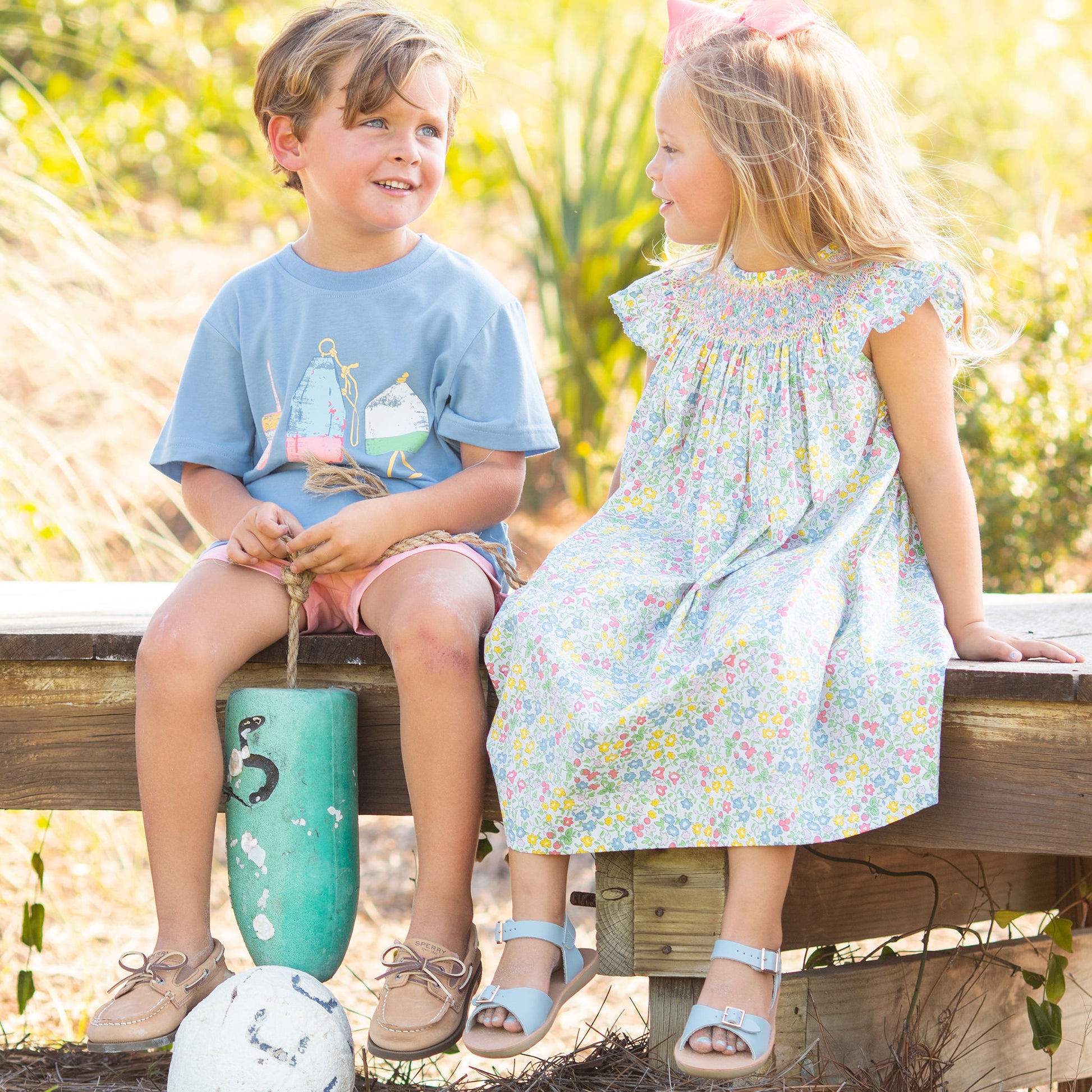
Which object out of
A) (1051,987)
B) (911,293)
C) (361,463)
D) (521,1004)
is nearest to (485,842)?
(521,1004)

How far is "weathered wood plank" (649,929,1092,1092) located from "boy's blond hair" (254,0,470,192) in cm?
139

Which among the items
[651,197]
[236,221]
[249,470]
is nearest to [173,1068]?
[249,470]

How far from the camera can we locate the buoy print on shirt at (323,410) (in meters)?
2.07

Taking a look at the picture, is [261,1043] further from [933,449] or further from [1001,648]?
[933,449]

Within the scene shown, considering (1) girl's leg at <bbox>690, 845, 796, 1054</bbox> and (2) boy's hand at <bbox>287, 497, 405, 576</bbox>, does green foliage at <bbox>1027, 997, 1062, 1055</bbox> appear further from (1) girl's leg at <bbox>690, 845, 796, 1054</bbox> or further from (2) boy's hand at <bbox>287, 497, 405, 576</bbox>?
(2) boy's hand at <bbox>287, 497, 405, 576</bbox>

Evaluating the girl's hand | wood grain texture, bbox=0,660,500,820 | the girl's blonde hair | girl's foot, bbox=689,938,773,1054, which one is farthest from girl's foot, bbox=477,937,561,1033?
the girl's blonde hair

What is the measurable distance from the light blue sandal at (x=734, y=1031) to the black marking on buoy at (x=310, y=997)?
0.45 meters

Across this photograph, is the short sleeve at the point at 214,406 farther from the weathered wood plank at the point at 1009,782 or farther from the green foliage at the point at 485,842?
the green foliage at the point at 485,842

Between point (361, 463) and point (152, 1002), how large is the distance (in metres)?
0.84

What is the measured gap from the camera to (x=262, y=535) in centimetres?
193

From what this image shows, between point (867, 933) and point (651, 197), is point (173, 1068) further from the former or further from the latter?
point (651, 197)

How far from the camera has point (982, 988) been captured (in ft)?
6.70

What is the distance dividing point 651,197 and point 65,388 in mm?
2353

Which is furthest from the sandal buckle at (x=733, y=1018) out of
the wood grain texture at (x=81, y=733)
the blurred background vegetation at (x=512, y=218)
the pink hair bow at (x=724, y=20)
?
the blurred background vegetation at (x=512, y=218)
